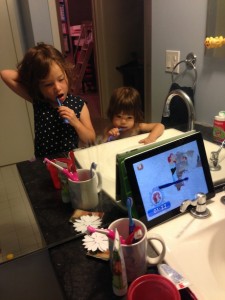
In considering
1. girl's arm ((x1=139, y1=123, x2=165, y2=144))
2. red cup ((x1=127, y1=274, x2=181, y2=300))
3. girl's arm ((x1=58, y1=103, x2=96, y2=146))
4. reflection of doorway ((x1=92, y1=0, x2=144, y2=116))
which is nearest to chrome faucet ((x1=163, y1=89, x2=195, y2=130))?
girl's arm ((x1=139, y1=123, x2=165, y2=144))

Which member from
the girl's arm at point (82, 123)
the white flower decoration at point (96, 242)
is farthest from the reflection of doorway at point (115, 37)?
the white flower decoration at point (96, 242)

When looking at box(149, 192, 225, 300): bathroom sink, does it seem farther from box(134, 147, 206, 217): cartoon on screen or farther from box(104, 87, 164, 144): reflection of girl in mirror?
box(104, 87, 164, 144): reflection of girl in mirror

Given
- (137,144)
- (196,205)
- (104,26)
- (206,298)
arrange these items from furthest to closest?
(137,144) < (104,26) < (196,205) < (206,298)

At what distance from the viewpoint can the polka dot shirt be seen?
1075mm

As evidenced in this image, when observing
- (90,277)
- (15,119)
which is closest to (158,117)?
(90,277)

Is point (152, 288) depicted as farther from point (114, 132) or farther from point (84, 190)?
point (114, 132)

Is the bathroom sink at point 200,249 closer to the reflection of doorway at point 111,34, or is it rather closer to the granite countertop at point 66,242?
the granite countertop at point 66,242

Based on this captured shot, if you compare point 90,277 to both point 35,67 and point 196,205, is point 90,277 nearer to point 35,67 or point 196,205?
point 196,205

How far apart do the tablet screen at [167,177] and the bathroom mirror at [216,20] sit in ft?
1.65

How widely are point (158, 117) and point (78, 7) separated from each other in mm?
510

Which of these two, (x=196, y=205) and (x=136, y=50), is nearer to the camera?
(x=196, y=205)

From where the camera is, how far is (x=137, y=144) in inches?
39.3

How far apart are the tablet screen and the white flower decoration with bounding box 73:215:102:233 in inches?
5.7

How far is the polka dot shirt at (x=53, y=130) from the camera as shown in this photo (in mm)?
1075
